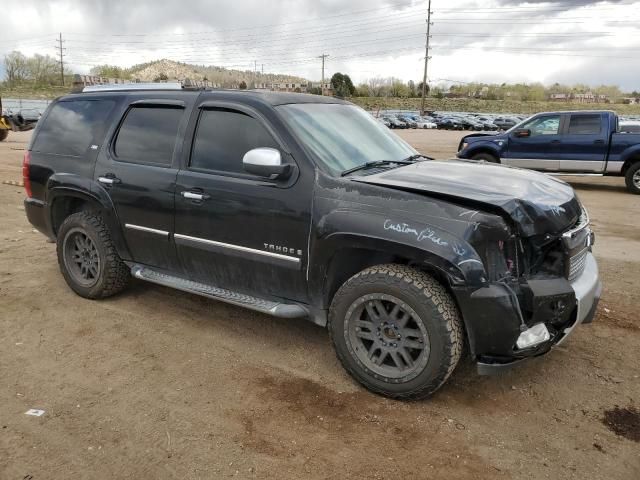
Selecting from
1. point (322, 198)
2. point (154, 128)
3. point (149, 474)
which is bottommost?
point (149, 474)

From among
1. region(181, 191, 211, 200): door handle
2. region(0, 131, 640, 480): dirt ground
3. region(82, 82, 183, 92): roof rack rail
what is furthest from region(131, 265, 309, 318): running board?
region(82, 82, 183, 92): roof rack rail

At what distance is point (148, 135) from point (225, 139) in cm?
83

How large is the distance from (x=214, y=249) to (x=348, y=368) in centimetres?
132

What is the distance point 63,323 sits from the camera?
4.47 metres

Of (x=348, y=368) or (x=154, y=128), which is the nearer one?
(x=348, y=368)

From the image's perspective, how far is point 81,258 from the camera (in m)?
4.95

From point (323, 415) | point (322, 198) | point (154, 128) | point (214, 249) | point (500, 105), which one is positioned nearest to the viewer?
point (323, 415)

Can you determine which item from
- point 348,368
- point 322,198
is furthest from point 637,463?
point 322,198

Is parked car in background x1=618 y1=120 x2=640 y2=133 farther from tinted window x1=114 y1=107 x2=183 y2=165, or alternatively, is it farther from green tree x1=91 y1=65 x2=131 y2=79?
green tree x1=91 y1=65 x2=131 y2=79

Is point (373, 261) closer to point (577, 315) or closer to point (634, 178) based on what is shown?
point (577, 315)

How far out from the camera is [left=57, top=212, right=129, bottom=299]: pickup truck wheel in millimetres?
4691

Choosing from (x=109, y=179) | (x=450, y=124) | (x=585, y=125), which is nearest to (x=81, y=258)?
(x=109, y=179)

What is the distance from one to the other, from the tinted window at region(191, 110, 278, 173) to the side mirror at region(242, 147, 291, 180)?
0.23 metres

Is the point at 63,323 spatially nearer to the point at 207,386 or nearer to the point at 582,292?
the point at 207,386
